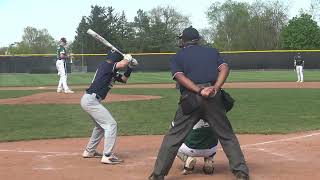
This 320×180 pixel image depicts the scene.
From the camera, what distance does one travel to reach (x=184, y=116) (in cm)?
641

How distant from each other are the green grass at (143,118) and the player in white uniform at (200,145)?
424 cm

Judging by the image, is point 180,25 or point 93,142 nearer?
point 93,142

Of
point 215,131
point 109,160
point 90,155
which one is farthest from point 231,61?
point 215,131

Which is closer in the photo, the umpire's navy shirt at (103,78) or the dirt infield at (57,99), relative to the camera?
the umpire's navy shirt at (103,78)

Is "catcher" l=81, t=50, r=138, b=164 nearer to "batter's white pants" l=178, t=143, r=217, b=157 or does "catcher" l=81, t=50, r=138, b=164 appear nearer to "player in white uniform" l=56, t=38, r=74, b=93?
"batter's white pants" l=178, t=143, r=217, b=157

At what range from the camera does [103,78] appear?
7.84 metres

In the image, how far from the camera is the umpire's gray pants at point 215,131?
6.36m

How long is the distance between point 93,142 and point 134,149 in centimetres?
113

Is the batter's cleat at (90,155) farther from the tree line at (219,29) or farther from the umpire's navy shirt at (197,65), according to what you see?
the tree line at (219,29)

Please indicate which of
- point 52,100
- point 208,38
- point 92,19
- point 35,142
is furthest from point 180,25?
point 35,142

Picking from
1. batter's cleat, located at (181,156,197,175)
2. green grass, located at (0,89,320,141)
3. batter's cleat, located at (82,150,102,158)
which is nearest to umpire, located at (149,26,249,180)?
batter's cleat, located at (181,156,197,175)

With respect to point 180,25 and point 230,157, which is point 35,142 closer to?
point 230,157

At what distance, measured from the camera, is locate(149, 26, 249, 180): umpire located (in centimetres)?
633

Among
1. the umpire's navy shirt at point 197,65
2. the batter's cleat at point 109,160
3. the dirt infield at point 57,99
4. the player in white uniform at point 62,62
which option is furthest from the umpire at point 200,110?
the player in white uniform at point 62,62
